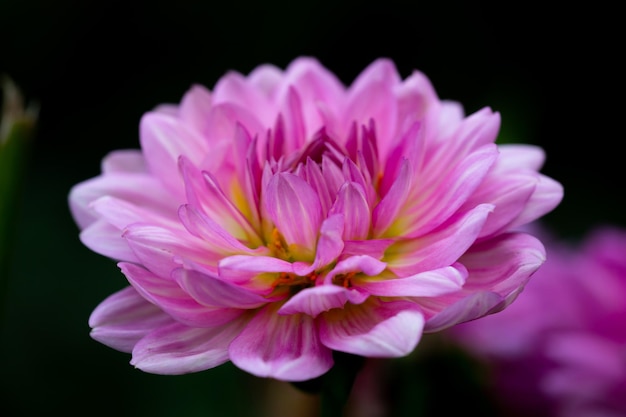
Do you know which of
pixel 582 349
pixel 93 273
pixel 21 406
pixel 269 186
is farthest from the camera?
pixel 93 273

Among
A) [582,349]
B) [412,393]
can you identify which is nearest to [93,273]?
[412,393]

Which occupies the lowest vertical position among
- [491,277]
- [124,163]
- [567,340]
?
[567,340]

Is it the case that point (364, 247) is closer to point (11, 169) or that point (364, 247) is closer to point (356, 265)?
point (356, 265)

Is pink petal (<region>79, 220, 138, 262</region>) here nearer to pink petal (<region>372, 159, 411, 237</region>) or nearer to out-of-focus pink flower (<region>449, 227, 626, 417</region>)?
pink petal (<region>372, 159, 411, 237</region>)

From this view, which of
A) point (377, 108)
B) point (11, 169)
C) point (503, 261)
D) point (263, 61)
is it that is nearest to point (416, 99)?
point (377, 108)

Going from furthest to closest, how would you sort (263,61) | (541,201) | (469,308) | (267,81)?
(263,61) < (267,81) < (541,201) < (469,308)

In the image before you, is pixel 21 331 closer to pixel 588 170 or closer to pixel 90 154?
pixel 90 154
